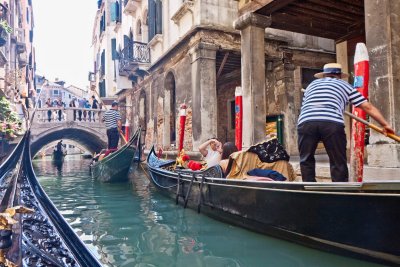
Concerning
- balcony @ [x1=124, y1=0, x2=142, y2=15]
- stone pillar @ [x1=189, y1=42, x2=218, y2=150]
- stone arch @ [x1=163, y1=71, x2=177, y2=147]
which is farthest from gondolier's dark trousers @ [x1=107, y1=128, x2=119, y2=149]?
balcony @ [x1=124, y1=0, x2=142, y2=15]

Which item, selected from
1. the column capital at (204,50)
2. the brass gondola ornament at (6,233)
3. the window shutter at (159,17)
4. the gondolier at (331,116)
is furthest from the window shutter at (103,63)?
the brass gondola ornament at (6,233)

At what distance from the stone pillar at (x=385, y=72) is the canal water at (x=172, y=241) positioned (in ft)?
3.97

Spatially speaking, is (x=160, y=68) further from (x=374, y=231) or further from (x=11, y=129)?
(x=374, y=231)

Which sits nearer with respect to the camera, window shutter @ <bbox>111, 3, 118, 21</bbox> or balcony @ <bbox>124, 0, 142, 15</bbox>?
balcony @ <bbox>124, 0, 142, 15</bbox>

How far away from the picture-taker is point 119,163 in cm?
706

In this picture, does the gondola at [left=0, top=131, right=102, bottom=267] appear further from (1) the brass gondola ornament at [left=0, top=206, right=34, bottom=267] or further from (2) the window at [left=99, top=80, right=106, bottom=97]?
(2) the window at [left=99, top=80, right=106, bottom=97]

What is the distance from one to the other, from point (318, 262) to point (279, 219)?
0.47 meters

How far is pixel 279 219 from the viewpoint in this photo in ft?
8.42

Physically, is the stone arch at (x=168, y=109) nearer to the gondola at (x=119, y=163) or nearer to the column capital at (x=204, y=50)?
the gondola at (x=119, y=163)

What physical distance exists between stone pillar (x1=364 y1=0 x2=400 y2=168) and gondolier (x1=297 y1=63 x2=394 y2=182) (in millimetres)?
700

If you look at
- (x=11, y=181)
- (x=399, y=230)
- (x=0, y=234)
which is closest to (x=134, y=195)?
(x=11, y=181)

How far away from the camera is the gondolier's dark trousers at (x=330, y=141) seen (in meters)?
2.40

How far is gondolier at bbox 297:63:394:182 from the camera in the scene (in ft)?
7.86

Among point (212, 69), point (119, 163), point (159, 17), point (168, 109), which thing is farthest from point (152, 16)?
point (119, 163)
